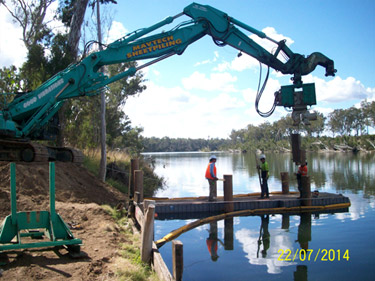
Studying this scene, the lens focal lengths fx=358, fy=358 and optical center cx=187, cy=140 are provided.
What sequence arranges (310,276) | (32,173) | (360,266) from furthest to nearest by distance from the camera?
1. (32,173)
2. (360,266)
3. (310,276)

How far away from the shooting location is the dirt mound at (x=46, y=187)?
9.06 m

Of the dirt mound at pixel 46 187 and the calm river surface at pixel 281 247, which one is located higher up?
the dirt mound at pixel 46 187

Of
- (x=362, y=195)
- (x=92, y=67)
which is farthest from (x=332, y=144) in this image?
(x=92, y=67)

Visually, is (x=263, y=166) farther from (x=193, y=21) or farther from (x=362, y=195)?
(x=362, y=195)

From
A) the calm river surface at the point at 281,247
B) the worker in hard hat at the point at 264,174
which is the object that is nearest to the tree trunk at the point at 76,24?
the calm river surface at the point at 281,247

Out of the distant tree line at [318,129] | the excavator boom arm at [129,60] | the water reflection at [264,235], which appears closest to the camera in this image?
the water reflection at [264,235]

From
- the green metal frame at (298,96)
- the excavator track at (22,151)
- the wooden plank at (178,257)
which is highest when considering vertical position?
the green metal frame at (298,96)

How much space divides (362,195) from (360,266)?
10615 millimetres

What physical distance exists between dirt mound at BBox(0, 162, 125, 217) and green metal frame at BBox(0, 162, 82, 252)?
2.22 metres

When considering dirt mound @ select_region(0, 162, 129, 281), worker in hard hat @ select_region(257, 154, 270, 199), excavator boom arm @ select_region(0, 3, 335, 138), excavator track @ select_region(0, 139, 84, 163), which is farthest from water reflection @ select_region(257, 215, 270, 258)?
excavator track @ select_region(0, 139, 84, 163)

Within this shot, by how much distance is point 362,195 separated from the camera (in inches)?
690

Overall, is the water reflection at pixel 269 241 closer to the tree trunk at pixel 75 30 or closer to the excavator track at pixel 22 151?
the excavator track at pixel 22 151
